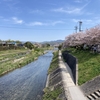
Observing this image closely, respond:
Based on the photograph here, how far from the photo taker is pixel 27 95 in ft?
61.0

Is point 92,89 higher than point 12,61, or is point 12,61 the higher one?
point 92,89

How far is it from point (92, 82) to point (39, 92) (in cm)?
625

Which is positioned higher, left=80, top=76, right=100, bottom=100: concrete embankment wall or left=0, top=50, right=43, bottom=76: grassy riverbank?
left=80, top=76, right=100, bottom=100: concrete embankment wall

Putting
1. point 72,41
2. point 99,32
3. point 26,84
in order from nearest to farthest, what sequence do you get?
point 26,84 → point 99,32 → point 72,41

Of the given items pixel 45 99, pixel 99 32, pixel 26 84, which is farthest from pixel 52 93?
pixel 99 32

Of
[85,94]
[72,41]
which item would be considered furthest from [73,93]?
[72,41]

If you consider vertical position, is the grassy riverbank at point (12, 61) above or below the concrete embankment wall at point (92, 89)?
below

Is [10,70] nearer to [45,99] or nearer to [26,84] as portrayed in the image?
[26,84]

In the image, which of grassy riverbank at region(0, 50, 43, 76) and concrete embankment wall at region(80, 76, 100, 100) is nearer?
concrete embankment wall at region(80, 76, 100, 100)

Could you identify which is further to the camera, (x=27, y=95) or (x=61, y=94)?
(x=27, y=95)

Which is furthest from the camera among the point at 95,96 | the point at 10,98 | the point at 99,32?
the point at 99,32

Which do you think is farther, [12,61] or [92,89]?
[12,61]

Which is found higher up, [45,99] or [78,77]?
[78,77]

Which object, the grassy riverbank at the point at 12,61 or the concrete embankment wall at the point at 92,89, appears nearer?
the concrete embankment wall at the point at 92,89
